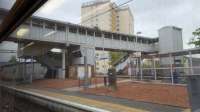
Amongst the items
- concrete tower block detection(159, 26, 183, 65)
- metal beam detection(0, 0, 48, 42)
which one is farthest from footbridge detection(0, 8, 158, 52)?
metal beam detection(0, 0, 48, 42)

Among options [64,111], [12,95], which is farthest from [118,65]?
[64,111]

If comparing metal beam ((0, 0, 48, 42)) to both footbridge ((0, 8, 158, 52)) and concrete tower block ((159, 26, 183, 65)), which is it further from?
concrete tower block ((159, 26, 183, 65))

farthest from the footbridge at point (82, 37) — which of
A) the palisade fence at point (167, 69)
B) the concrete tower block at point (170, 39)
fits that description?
the palisade fence at point (167, 69)

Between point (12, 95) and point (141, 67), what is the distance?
1141cm

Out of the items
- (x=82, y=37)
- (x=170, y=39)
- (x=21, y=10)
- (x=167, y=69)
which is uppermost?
(x=170, y=39)

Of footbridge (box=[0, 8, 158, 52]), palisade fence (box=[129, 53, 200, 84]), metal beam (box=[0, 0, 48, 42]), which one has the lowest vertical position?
palisade fence (box=[129, 53, 200, 84])

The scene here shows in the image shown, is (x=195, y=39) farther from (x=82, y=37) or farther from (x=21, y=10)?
(x=21, y=10)

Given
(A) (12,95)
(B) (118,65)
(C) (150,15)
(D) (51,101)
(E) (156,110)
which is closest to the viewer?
(E) (156,110)

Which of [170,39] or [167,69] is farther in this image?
[170,39]

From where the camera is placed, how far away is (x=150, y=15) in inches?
302

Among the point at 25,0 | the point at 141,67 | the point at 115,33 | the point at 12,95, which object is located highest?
the point at 115,33

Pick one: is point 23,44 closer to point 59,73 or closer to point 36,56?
point 36,56

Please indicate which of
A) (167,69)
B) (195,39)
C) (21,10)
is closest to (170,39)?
(195,39)

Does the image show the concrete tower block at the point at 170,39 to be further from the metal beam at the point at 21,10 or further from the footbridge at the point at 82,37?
the metal beam at the point at 21,10
